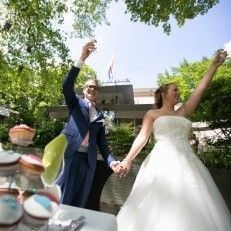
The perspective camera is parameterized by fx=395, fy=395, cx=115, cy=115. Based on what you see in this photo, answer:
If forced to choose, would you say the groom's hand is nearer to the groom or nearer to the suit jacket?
the groom

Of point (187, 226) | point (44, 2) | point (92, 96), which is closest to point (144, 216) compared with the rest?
point (187, 226)

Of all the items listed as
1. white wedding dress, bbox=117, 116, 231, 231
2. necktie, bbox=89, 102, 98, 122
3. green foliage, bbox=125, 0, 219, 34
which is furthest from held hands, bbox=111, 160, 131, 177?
green foliage, bbox=125, 0, 219, 34

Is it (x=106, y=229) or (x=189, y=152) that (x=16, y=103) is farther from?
(x=106, y=229)

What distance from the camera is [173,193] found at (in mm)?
4066

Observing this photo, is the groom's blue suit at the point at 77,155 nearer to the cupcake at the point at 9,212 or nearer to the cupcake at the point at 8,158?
the cupcake at the point at 8,158

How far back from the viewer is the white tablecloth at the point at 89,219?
1380mm

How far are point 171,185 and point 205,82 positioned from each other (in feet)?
4.37

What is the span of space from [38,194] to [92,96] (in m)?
2.93

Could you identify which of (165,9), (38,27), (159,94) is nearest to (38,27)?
(38,27)

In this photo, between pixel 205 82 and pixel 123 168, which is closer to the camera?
pixel 123 168

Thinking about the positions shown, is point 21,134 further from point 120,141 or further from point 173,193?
point 120,141

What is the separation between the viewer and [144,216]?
3963 mm

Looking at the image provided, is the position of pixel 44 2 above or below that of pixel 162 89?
above

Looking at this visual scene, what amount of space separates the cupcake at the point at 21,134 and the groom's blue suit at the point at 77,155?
2.34 metres
